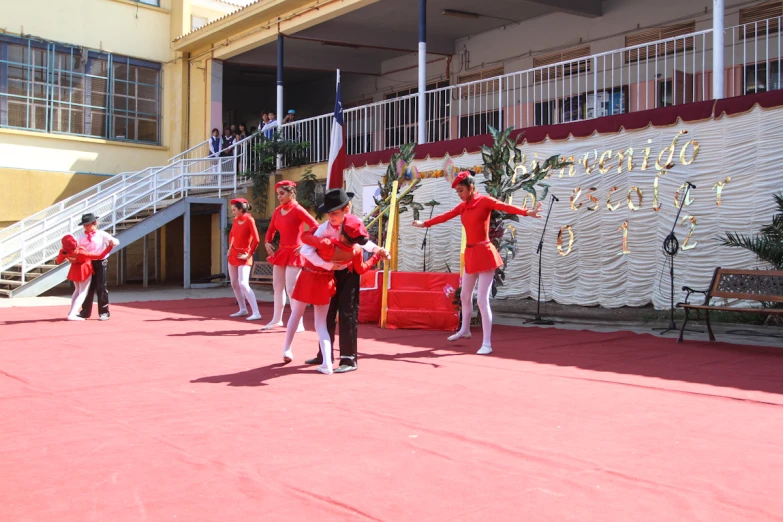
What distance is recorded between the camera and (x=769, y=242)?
A: 9188 millimetres

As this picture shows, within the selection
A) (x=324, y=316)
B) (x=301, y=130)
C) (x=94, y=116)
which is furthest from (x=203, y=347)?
(x=94, y=116)

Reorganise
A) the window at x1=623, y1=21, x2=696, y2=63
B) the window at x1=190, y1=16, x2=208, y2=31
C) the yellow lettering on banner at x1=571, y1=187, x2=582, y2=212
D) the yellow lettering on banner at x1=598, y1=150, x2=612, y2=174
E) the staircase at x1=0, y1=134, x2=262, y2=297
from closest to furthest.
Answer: the yellow lettering on banner at x1=598, y1=150, x2=612, y2=174 < the yellow lettering on banner at x1=571, y1=187, x2=582, y2=212 < the window at x1=623, y1=21, x2=696, y2=63 < the staircase at x1=0, y1=134, x2=262, y2=297 < the window at x1=190, y1=16, x2=208, y2=31

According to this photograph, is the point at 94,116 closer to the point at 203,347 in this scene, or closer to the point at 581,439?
the point at 203,347

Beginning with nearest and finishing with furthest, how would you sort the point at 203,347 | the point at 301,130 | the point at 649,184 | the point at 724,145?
the point at 203,347, the point at 724,145, the point at 649,184, the point at 301,130

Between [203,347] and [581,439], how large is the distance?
495 centimetres

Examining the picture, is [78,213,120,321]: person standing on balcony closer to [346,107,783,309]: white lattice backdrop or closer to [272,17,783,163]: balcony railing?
[346,107,783,309]: white lattice backdrop

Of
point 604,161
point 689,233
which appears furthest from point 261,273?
point 689,233

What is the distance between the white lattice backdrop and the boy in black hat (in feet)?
18.2

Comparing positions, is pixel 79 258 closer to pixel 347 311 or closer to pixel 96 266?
pixel 96 266

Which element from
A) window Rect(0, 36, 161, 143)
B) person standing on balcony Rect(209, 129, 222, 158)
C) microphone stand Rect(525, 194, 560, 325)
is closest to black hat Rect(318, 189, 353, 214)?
microphone stand Rect(525, 194, 560, 325)

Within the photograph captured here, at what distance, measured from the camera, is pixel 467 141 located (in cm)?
1351

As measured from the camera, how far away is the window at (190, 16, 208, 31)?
22.3m

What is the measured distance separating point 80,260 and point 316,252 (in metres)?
5.78

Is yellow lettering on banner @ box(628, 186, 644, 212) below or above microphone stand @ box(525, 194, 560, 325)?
above
